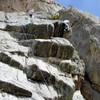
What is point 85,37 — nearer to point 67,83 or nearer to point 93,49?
point 93,49

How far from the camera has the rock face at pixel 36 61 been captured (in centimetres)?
736

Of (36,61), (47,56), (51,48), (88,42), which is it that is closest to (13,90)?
A: (36,61)

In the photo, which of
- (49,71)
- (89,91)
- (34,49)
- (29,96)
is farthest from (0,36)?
(89,91)

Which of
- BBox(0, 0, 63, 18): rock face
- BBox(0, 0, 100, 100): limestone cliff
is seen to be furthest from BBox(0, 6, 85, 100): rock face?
BBox(0, 0, 63, 18): rock face

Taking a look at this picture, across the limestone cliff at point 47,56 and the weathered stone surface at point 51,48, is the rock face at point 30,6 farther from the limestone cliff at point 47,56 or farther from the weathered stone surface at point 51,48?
the weathered stone surface at point 51,48

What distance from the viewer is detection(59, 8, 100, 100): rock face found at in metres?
11.8

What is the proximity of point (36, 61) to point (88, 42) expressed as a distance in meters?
4.27

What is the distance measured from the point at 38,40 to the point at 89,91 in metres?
3.57

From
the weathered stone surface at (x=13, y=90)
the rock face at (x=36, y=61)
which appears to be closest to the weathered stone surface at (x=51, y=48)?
the rock face at (x=36, y=61)

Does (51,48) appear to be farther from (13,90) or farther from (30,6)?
(30,6)

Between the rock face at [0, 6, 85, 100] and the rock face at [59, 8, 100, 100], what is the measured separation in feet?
5.62

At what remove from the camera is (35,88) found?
7633mm

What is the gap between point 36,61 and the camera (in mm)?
8570

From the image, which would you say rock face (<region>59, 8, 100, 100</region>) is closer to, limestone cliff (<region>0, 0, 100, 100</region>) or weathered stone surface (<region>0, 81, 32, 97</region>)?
limestone cliff (<region>0, 0, 100, 100</region>)
